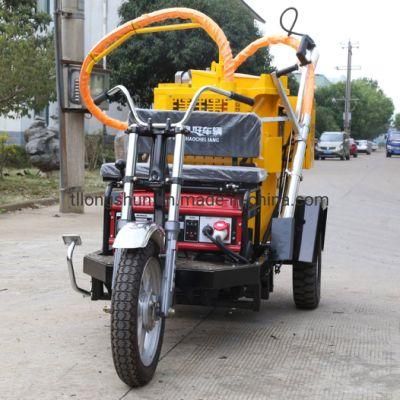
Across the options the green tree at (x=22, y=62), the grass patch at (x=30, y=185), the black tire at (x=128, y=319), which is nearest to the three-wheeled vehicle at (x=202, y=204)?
the black tire at (x=128, y=319)

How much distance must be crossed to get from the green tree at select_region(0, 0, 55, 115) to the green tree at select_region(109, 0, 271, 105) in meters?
14.3

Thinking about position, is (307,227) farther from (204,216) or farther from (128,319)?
(128,319)

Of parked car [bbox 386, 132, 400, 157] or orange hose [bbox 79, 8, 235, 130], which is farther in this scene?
parked car [bbox 386, 132, 400, 157]

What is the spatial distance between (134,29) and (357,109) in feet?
340

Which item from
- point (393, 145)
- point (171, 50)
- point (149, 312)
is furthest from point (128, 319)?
point (393, 145)

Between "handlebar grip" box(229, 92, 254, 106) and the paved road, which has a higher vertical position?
"handlebar grip" box(229, 92, 254, 106)

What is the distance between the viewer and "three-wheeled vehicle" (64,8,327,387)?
4762 mm

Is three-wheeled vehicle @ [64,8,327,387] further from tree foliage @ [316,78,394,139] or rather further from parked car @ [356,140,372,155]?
tree foliage @ [316,78,394,139]

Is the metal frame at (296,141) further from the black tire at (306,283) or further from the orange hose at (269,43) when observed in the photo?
the black tire at (306,283)

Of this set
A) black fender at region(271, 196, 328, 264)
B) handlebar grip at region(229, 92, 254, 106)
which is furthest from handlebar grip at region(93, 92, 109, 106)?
black fender at region(271, 196, 328, 264)

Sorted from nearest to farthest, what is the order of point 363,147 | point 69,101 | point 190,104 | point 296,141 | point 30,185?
point 190,104
point 296,141
point 69,101
point 30,185
point 363,147

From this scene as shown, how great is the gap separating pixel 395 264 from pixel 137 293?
5.95 metres

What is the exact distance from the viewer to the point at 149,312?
4.82 meters

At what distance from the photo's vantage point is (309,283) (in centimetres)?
682
